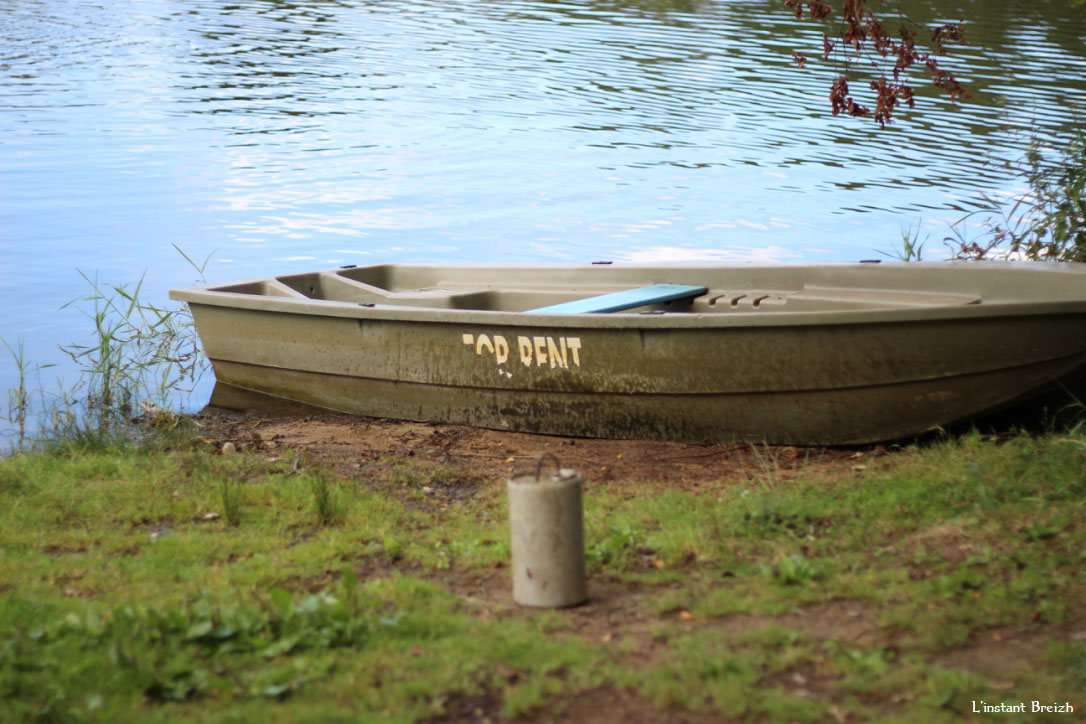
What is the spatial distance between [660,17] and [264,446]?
23.4 meters

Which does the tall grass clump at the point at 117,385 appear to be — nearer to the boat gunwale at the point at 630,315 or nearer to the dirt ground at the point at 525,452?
the dirt ground at the point at 525,452

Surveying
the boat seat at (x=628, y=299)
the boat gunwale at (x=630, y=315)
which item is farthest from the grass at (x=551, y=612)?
the boat seat at (x=628, y=299)

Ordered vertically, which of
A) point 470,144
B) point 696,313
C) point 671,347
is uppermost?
point 470,144

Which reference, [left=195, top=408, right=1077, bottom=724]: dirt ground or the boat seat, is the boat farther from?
[left=195, top=408, right=1077, bottom=724]: dirt ground

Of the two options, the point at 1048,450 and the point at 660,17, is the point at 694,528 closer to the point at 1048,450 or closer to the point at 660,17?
the point at 1048,450

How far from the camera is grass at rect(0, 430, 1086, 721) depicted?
3387mm

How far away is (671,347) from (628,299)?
39.5 inches

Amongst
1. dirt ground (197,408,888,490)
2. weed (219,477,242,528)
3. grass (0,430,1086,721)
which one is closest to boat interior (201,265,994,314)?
dirt ground (197,408,888,490)

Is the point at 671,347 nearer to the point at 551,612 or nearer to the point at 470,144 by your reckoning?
the point at 551,612

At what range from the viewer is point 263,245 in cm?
1250

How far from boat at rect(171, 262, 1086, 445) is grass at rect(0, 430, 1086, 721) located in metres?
0.45

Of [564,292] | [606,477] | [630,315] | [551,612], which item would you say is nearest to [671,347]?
[630,315]

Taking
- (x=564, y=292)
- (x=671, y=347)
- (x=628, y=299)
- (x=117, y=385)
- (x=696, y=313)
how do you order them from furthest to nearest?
(x=117, y=385), (x=564, y=292), (x=628, y=299), (x=696, y=313), (x=671, y=347)

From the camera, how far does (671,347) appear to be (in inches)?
247
